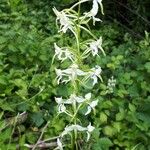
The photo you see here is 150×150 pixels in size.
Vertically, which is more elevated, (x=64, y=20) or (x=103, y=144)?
(x=64, y=20)

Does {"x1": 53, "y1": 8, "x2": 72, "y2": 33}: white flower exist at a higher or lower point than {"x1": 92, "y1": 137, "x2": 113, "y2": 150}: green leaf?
higher

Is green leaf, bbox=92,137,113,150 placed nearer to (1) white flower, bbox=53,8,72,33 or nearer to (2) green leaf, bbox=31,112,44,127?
(2) green leaf, bbox=31,112,44,127

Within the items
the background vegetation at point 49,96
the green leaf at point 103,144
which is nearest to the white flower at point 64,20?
the background vegetation at point 49,96

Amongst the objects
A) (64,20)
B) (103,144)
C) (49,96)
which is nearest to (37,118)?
(49,96)

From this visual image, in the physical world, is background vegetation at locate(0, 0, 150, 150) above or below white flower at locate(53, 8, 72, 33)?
below

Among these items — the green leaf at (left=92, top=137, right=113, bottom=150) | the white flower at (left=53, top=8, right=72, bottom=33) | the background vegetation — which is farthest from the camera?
the background vegetation

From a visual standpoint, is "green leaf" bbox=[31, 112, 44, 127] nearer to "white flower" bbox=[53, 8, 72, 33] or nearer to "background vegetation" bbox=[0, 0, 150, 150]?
"background vegetation" bbox=[0, 0, 150, 150]

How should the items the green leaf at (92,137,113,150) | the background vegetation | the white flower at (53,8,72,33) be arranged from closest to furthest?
the white flower at (53,8,72,33), the green leaf at (92,137,113,150), the background vegetation

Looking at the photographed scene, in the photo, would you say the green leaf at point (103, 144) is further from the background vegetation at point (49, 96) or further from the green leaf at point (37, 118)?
the green leaf at point (37, 118)

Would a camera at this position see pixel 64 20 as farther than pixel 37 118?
No

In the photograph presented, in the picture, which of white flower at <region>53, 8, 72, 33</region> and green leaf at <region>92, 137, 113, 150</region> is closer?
white flower at <region>53, 8, 72, 33</region>

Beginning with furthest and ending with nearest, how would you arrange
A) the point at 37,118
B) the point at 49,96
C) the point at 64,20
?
the point at 49,96 < the point at 37,118 < the point at 64,20

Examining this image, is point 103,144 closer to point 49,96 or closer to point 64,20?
point 49,96

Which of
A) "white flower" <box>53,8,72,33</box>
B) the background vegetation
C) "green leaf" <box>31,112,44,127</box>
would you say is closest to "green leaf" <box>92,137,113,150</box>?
the background vegetation
